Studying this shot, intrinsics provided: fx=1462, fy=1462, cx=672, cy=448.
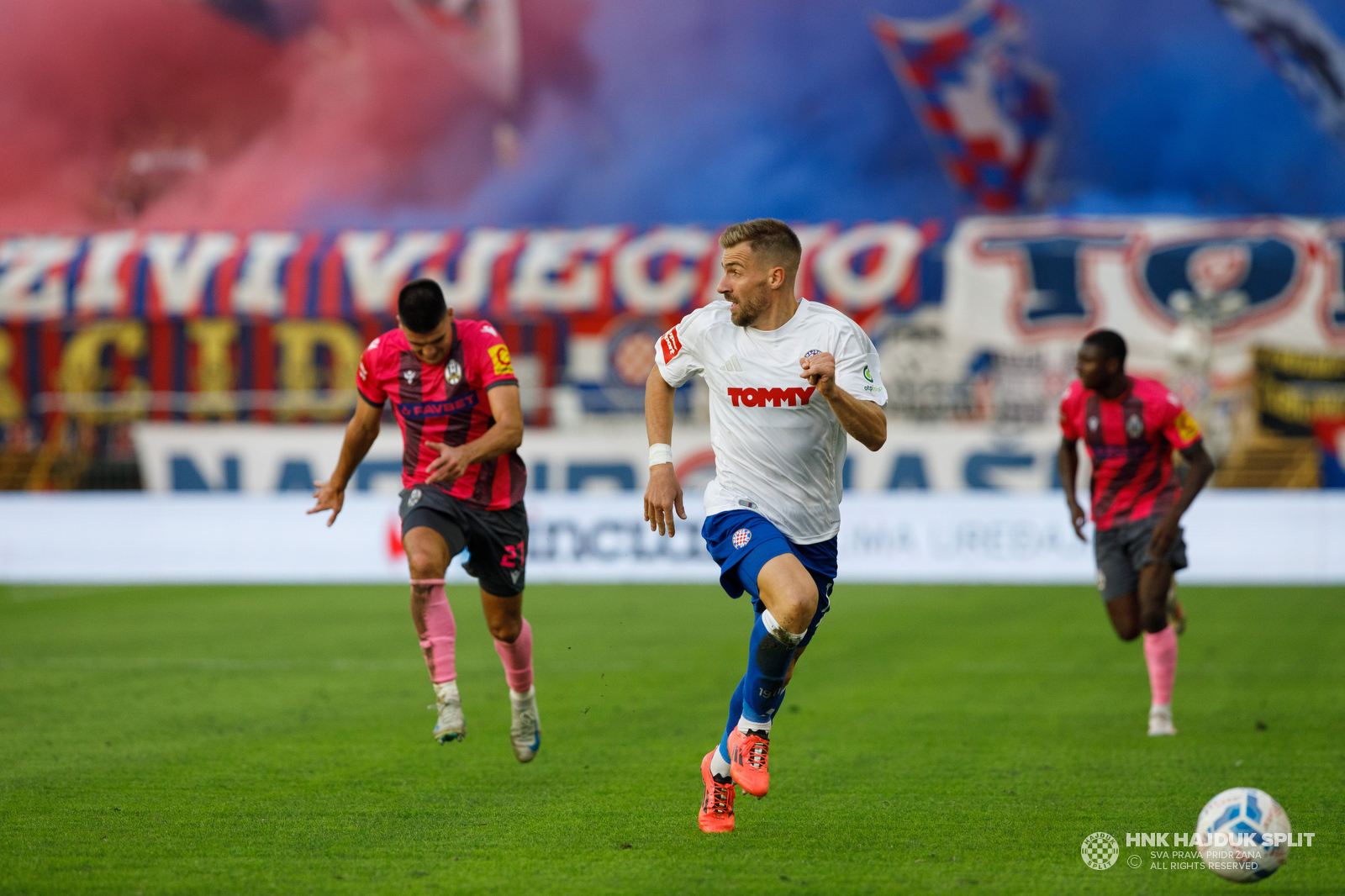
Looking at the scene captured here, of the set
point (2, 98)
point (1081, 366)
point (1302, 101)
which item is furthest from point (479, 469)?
point (2, 98)

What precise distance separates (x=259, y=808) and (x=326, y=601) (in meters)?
9.80

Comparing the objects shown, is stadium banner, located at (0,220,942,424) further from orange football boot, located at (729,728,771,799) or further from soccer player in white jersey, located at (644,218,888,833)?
orange football boot, located at (729,728,771,799)

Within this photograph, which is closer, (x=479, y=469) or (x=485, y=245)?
(x=479, y=469)

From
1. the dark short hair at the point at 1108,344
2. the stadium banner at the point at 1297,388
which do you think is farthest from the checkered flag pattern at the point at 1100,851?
the stadium banner at the point at 1297,388

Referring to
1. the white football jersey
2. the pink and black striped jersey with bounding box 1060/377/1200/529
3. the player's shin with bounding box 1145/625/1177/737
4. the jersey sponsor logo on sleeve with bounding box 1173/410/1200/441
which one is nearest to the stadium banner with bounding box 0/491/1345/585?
the pink and black striped jersey with bounding box 1060/377/1200/529

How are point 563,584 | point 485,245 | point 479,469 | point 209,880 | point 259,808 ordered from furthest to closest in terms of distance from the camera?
point 485,245, point 563,584, point 479,469, point 259,808, point 209,880

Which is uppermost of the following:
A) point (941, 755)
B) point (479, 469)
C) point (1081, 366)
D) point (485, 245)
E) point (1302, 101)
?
point (1302, 101)

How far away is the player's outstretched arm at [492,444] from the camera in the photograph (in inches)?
249

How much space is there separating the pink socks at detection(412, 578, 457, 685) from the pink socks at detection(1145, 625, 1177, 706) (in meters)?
3.93

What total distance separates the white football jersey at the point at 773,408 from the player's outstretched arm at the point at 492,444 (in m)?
1.04

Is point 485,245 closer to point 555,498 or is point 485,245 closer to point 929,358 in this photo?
point 929,358

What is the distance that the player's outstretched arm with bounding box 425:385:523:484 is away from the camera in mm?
6336

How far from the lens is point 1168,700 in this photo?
26.3ft

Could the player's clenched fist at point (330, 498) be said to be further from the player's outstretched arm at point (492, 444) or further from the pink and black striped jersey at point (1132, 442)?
the pink and black striped jersey at point (1132, 442)
